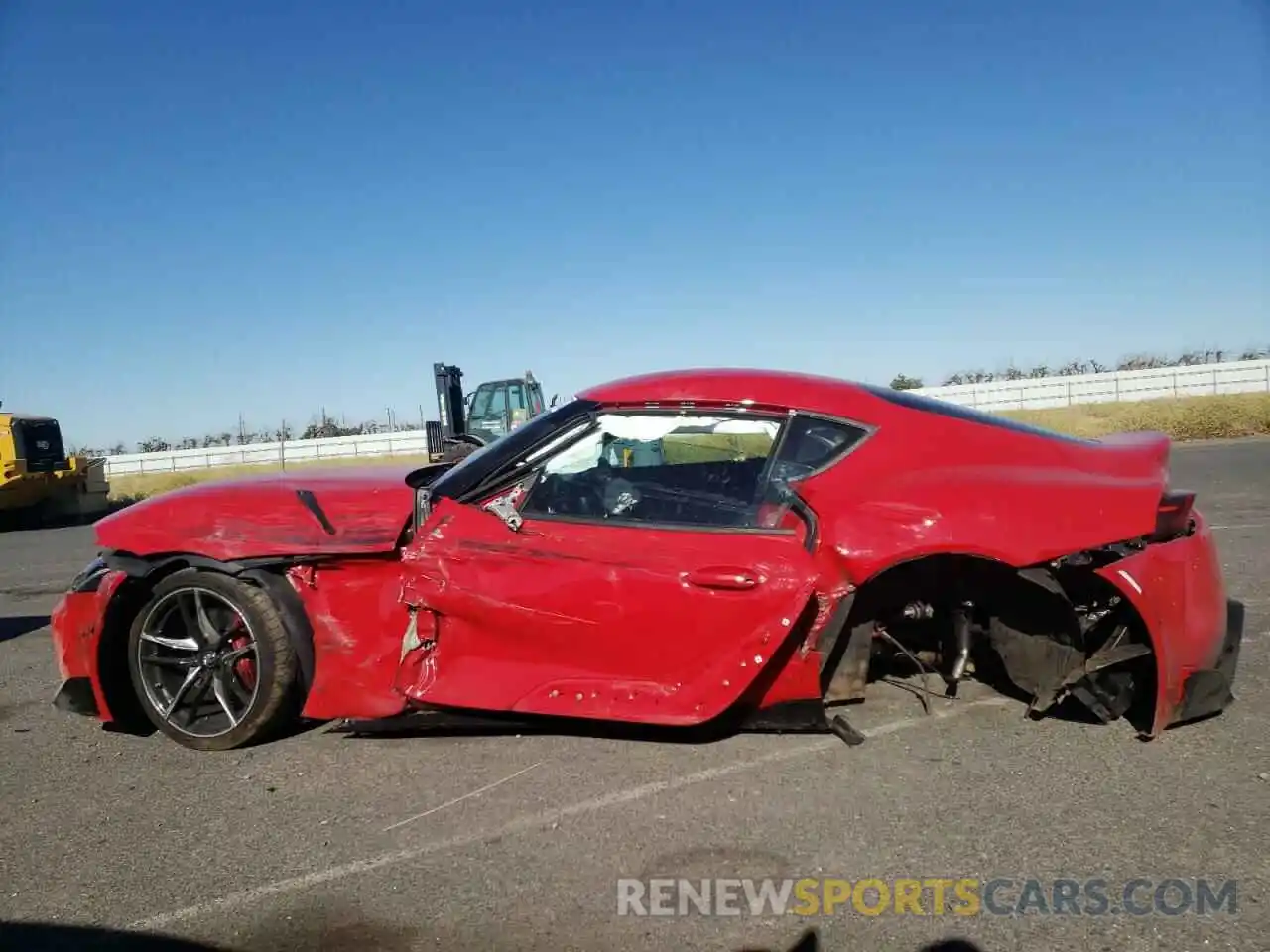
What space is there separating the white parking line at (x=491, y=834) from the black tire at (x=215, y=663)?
103 cm

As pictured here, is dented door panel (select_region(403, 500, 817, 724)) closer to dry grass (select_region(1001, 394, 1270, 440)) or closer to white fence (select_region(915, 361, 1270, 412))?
dry grass (select_region(1001, 394, 1270, 440))

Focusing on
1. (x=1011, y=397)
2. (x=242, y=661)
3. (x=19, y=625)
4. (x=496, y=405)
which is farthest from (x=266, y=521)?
(x=1011, y=397)

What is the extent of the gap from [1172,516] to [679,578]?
1.82 metres

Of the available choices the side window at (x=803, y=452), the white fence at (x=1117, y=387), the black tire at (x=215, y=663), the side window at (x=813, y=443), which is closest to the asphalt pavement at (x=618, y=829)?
the black tire at (x=215, y=663)

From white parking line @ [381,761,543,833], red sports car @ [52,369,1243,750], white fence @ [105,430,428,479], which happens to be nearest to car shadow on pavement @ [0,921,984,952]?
white parking line @ [381,761,543,833]

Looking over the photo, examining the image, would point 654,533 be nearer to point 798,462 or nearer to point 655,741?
point 798,462

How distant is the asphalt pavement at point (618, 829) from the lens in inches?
93.0

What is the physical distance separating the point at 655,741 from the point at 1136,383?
3577 centimetres

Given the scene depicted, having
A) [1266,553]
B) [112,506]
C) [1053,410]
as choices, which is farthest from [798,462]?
[1053,410]

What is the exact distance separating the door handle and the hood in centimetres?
121

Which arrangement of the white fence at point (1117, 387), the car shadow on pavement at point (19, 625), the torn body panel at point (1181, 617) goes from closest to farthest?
the torn body panel at point (1181, 617) → the car shadow on pavement at point (19, 625) → the white fence at point (1117, 387)

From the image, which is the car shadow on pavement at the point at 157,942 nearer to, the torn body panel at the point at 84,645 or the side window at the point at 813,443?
the torn body panel at the point at 84,645

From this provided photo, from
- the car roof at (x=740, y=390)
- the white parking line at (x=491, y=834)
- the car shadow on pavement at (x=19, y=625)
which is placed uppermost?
the car roof at (x=740, y=390)

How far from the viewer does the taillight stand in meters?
3.21
